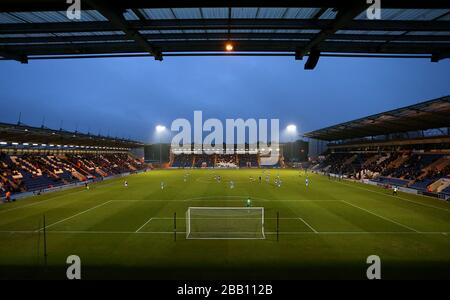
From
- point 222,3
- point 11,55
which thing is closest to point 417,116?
point 222,3

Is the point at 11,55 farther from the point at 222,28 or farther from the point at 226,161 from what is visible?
the point at 226,161

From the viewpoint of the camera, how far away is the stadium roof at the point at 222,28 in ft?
15.7

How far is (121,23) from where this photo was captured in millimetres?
5270

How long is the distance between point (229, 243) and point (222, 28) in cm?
1407

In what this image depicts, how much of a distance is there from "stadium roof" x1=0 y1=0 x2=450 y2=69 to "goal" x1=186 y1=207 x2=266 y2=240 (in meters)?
14.2

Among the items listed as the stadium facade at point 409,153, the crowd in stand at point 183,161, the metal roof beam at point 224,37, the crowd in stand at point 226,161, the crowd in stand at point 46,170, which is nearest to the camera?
the metal roof beam at point 224,37

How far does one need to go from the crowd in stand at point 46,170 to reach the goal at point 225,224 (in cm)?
2832

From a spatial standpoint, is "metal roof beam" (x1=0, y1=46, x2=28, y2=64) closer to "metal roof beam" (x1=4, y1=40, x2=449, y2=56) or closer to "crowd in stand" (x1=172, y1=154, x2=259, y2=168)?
"metal roof beam" (x1=4, y1=40, x2=449, y2=56)

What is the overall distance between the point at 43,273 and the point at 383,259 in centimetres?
1715

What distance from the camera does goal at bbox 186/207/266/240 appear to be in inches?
736

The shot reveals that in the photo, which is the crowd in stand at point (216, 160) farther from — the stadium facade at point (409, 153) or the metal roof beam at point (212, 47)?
the metal roof beam at point (212, 47)

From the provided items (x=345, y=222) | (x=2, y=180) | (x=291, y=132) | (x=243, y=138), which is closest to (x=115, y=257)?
(x=345, y=222)

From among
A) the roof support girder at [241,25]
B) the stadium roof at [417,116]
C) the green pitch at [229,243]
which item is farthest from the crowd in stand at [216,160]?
the roof support girder at [241,25]

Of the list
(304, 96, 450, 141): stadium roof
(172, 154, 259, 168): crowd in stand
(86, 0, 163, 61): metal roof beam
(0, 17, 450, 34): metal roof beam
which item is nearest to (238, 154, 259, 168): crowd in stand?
(172, 154, 259, 168): crowd in stand
